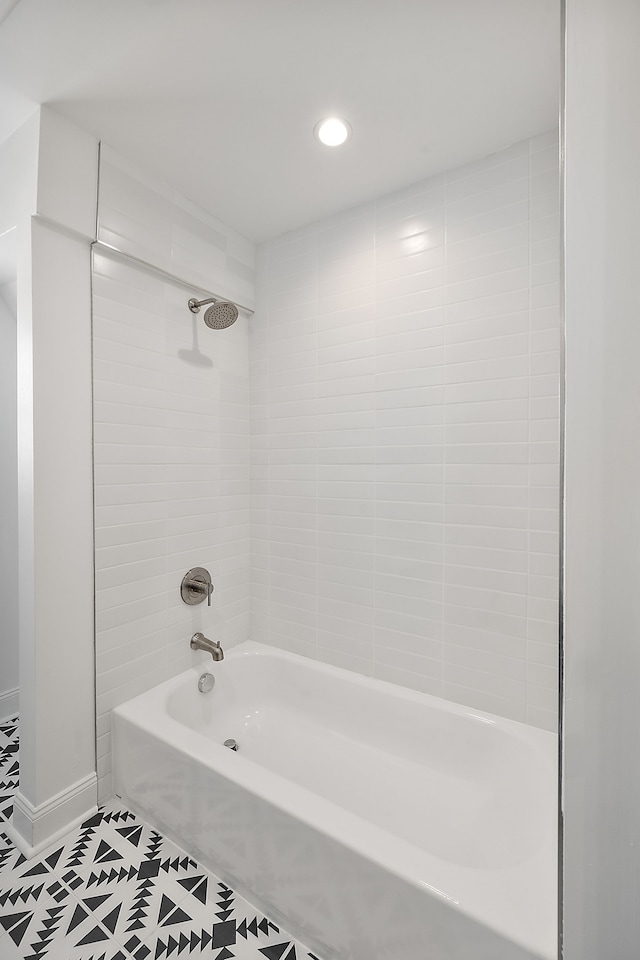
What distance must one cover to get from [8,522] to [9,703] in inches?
37.0

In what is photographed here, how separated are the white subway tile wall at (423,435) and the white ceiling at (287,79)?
227mm

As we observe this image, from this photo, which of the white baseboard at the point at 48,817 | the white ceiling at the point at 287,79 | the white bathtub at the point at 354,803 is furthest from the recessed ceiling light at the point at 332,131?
the white baseboard at the point at 48,817

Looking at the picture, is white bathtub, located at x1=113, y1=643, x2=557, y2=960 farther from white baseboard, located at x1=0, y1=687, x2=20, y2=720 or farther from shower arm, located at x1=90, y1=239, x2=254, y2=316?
shower arm, located at x1=90, y1=239, x2=254, y2=316

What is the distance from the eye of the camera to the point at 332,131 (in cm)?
155

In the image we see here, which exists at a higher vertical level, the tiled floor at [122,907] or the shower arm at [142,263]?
the shower arm at [142,263]

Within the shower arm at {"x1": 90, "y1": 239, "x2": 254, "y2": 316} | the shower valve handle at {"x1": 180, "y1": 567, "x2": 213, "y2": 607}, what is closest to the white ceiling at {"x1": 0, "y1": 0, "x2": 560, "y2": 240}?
the shower arm at {"x1": 90, "y1": 239, "x2": 254, "y2": 316}

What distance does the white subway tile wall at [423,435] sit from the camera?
5.27 feet

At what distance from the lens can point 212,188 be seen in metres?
1.91

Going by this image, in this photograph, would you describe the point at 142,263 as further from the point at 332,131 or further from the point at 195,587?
→ the point at 195,587

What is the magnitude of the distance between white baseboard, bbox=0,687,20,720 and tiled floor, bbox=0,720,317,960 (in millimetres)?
905

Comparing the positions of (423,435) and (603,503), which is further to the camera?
(423,435)

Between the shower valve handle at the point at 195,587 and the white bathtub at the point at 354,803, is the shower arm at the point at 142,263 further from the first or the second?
the white bathtub at the point at 354,803

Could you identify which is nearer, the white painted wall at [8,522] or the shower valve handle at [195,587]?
the shower valve handle at [195,587]

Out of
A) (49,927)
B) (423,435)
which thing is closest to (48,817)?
(49,927)
